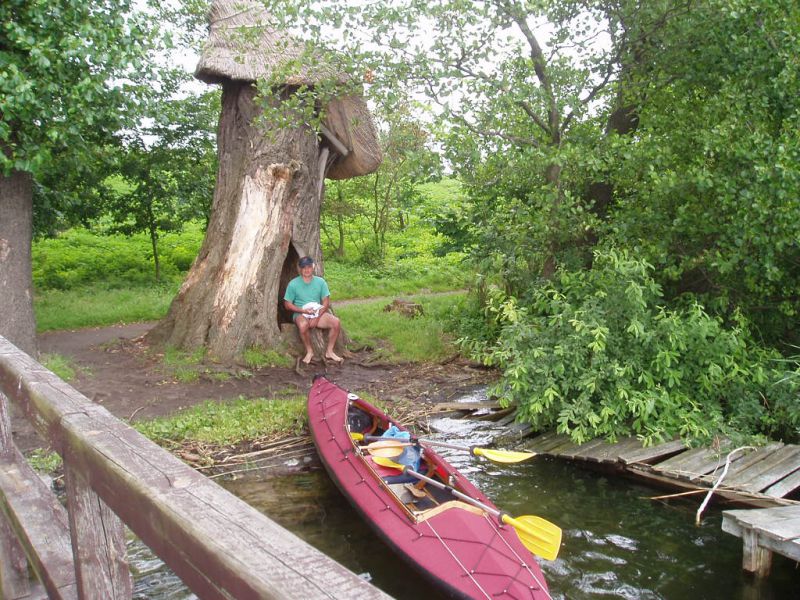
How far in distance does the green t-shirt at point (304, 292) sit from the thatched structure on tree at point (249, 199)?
326 millimetres

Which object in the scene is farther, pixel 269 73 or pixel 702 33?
pixel 269 73

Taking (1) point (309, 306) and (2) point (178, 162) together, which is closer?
(1) point (309, 306)

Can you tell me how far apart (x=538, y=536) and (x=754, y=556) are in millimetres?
1871

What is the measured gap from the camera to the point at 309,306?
11.5 m

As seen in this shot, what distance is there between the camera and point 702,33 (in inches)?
350

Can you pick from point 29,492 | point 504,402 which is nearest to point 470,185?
point 504,402

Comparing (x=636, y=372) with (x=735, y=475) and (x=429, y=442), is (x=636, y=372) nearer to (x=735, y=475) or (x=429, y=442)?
(x=735, y=475)

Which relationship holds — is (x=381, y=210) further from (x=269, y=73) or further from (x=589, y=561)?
(x=589, y=561)

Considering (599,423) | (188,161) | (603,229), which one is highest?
(188,161)

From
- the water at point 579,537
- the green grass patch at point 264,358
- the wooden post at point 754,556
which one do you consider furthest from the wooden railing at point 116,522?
the green grass patch at point 264,358

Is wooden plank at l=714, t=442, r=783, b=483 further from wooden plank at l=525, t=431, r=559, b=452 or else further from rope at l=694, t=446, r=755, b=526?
wooden plank at l=525, t=431, r=559, b=452

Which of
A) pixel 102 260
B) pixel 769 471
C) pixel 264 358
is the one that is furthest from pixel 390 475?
pixel 102 260

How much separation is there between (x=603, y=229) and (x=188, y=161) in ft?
36.0

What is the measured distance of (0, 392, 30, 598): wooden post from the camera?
131 inches
